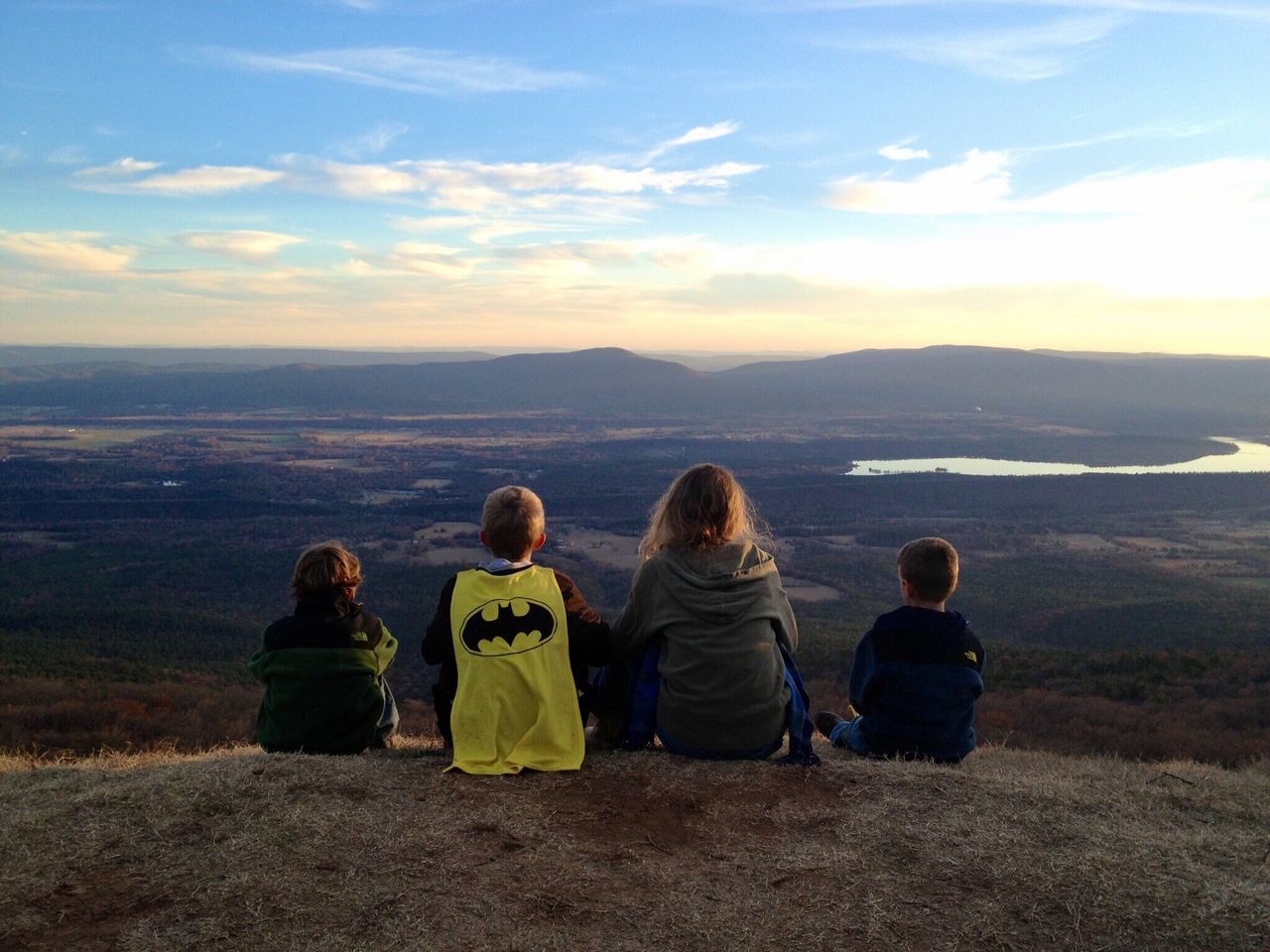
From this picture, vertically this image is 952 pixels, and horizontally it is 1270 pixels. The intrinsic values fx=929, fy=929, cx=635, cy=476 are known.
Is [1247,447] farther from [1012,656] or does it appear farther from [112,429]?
[112,429]

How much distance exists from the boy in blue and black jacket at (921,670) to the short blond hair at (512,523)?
79.0 inches

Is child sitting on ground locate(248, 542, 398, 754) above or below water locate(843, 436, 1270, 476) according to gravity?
above

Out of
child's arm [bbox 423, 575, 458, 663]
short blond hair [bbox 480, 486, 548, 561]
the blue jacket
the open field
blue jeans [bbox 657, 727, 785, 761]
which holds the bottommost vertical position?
the open field

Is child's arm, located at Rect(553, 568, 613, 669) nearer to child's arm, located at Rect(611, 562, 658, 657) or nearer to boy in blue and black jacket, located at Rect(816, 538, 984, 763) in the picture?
child's arm, located at Rect(611, 562, 658, 657)

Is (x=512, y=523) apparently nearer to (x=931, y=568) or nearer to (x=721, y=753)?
(x=721, y=753)

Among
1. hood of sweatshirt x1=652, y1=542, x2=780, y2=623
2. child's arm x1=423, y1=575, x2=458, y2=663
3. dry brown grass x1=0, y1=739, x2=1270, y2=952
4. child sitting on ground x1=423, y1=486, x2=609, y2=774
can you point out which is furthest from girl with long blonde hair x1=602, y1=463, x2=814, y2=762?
child's arm x1=423, y1=575, x2=458, y2=663

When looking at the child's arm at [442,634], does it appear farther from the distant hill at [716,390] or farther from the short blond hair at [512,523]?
the distant hill at [716,390]

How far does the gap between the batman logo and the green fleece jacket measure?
0.69 meters

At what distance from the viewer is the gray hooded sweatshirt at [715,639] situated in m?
5.04

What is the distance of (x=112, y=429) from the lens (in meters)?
109

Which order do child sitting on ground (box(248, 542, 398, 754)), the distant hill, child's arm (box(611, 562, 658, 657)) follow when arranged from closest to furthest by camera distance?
child's arm (box(611, 562, 658, 657)), child sitting on ground (box(248, 542, 398, 754)), the distant hill

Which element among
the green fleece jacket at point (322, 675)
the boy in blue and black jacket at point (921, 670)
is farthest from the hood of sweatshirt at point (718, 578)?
the green fleece jacket at point (322, 675)

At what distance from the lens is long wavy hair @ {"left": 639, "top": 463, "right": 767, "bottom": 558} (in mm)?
5121

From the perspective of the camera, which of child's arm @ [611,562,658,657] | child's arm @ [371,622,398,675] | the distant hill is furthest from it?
the distant hill
